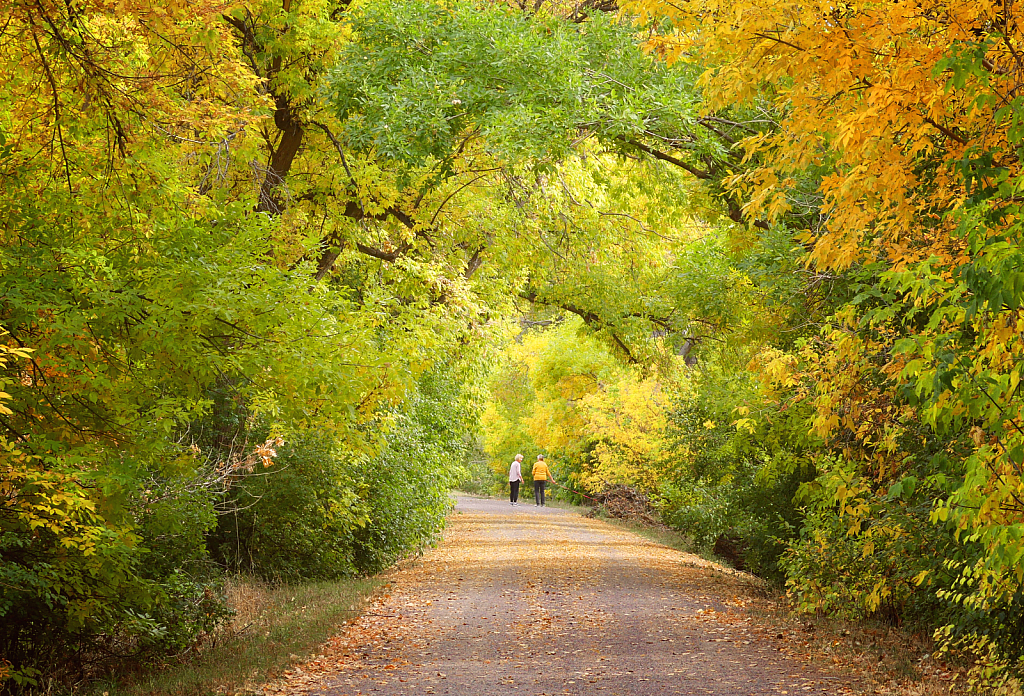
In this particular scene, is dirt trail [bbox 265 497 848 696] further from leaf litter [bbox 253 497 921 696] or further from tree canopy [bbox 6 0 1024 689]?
tree canopy [bbox 6 0 1024 689]

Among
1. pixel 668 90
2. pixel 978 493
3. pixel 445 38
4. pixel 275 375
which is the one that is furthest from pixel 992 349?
pixel 445 38

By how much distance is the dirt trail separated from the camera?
909 centimetres

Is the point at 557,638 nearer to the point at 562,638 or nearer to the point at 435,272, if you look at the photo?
the point at 562,638

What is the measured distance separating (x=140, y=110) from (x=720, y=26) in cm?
418

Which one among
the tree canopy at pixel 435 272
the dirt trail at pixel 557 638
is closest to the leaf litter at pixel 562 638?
the dirt trail at pixel 557 638

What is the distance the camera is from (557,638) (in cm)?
1144

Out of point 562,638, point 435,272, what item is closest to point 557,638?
point 562,638

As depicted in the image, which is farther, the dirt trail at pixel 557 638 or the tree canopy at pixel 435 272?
the dirt trail at pixel 557 638

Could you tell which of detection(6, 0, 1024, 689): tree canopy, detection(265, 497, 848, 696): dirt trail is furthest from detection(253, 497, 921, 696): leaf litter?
detection(6, 0, 1024, 689): tree canopy

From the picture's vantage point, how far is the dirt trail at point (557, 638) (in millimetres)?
9094

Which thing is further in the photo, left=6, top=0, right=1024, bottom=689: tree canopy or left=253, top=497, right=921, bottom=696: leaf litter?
left=253, top=497, right=921, bottom=696: leaf litter

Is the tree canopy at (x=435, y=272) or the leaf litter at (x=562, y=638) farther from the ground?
the tree canopy at (x=435, y=272)

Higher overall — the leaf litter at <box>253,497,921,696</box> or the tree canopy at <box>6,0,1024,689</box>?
the tree canopy at <box>6,0,1024,689</box>

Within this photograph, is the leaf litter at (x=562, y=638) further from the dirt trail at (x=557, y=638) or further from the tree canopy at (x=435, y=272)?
the tree canopy at (x=435, y=272)
